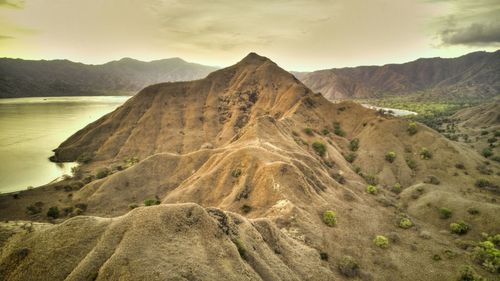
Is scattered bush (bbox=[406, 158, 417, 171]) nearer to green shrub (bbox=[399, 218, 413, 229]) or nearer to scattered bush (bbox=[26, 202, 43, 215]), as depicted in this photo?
green shrub (bbox=[399, 218, 413, 229])

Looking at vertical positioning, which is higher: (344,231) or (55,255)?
(55,255)

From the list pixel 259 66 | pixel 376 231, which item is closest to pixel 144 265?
pixel 376 231

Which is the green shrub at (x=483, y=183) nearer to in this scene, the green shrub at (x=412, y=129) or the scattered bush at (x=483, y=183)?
the scattered bush at (x=483, y=183)

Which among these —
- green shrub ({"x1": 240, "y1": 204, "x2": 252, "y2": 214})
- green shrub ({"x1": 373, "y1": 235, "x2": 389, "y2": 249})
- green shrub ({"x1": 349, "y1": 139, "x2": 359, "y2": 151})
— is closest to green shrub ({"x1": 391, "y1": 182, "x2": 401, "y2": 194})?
green shrub ({"x1": 349, "y1": 139, "x2": 359, "y2": 151})

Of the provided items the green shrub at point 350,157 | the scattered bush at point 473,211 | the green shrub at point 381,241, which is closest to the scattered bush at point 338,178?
the green shrub at point 350,157

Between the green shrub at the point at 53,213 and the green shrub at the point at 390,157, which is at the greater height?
the green shrub at the point at 390,157

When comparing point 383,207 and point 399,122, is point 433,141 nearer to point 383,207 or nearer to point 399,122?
point 399,122
